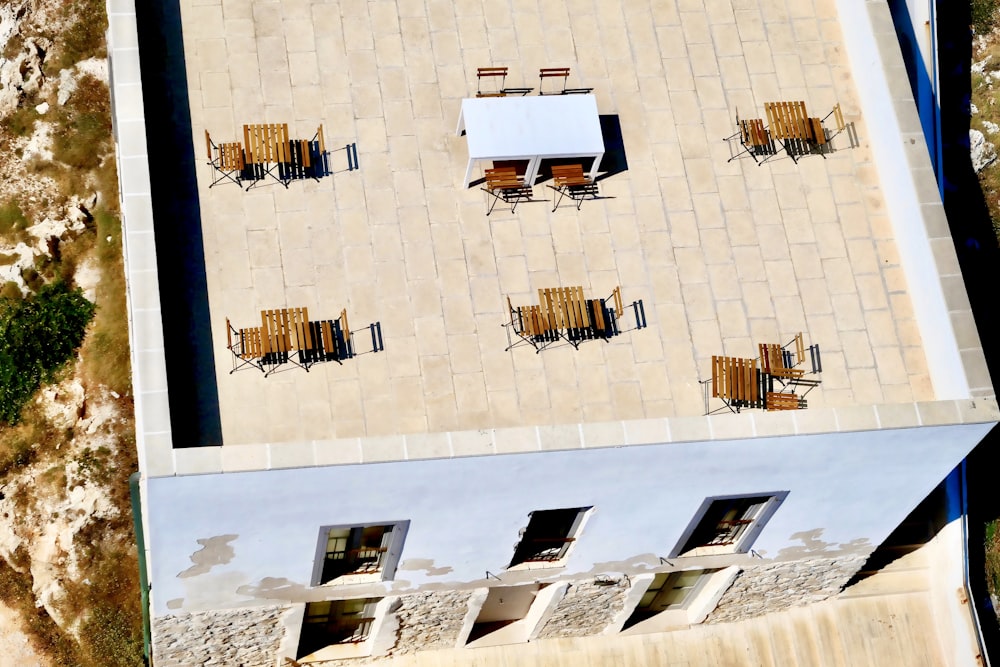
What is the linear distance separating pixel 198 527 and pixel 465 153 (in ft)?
34.6

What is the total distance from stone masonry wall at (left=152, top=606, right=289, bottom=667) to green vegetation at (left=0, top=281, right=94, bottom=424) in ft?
31.9

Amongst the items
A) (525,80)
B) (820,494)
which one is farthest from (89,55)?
(820,494)

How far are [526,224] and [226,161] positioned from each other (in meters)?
6.97

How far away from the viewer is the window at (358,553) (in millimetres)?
24594

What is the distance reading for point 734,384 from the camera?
24.9 meters

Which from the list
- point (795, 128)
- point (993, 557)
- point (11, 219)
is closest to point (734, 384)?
point (795, 128)

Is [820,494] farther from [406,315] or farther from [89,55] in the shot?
[89,55]

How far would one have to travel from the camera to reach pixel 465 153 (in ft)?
88.7

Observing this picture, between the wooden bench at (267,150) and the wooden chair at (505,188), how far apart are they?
15.2 ft

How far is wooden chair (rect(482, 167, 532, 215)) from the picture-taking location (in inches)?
1033

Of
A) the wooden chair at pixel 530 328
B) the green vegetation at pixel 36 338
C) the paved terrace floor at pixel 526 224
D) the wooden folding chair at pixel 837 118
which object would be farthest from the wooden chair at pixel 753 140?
the green vegetation at pixel 36 338

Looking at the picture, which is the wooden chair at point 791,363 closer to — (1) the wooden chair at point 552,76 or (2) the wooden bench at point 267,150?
(1) the wooden chair at point 552,76

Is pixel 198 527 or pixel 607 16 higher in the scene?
pixel 607 16

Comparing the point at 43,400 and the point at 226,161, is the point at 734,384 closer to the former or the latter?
the point at 226,161
